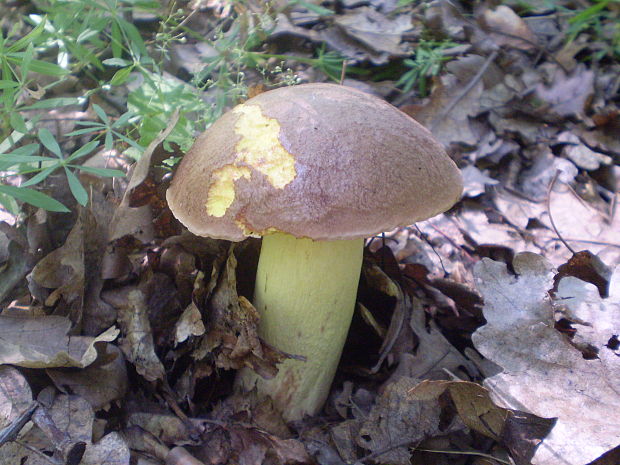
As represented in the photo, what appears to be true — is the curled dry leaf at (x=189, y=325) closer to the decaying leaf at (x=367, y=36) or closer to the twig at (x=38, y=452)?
the twig at (x=38, y=452)

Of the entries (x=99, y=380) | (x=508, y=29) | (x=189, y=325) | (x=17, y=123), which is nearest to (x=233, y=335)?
(x=189, y=325)

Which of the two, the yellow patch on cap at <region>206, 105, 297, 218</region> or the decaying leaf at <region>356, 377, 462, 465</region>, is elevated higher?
the yellow patch on cap at <region>206, 105, 297, 218</region>

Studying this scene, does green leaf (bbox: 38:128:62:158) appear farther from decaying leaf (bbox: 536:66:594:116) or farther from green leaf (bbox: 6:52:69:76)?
decaying leaf (bbox: 536:66:594:116)

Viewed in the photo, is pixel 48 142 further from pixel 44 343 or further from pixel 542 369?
pixel 542 369

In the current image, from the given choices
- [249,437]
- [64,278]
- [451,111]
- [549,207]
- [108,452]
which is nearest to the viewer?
[108,452]

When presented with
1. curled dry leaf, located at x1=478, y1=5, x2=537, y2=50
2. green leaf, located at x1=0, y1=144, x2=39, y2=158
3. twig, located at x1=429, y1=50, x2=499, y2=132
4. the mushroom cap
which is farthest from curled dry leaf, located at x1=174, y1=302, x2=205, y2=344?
curled dry leaf, located at x1=478, y1=5, x2=537, y2=50

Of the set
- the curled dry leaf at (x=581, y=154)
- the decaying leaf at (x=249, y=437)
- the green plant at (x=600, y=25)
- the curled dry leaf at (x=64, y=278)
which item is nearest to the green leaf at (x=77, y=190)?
the curled dry leaf at (x=64, y=278)
